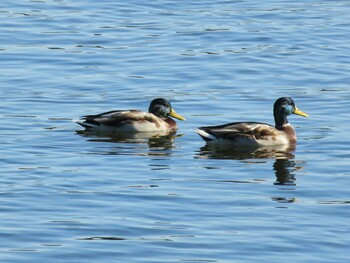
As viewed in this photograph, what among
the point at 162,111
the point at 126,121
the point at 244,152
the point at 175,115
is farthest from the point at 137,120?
the point at 244,152

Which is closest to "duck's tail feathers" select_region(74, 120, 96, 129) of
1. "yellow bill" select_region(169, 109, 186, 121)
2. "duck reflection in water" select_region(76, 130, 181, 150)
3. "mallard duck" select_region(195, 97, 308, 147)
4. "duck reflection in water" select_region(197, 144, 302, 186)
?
"duck reflection in water" select_region(76, 130, 181, 150)

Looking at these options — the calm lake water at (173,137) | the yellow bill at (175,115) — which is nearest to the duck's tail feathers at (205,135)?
the calm lake water at (173,137)

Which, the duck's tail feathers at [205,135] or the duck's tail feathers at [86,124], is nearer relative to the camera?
the duck's tail feathers at [205,135]

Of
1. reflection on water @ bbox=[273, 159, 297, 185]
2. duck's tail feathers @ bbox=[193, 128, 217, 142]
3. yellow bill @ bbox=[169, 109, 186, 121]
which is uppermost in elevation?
yellow bill @ bbox=[169, 109, 186, 121]

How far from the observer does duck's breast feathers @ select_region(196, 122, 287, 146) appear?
77.1 feet

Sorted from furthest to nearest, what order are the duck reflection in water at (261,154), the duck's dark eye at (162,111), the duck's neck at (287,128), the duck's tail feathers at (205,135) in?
the duck's dark eye at (162,111)
the duck's neck at (287,128)
the duck's tail feathers at (205,135)
the duck reflection in water at (261,154)

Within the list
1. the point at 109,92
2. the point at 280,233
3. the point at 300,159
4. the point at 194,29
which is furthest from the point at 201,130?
the point at 194,29

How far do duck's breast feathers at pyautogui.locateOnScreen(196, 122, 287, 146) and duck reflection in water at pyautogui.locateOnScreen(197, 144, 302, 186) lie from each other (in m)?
0.12

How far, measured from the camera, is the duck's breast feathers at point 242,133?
77.1 ft

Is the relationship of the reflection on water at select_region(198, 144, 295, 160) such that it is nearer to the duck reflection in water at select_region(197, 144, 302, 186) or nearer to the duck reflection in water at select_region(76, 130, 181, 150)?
the duck reflection in water at select_region(197, 144, 302, 186)

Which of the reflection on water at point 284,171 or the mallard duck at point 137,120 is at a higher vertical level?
the mallard duck at point 137,120

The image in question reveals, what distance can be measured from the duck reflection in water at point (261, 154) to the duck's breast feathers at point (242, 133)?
0.41 feet

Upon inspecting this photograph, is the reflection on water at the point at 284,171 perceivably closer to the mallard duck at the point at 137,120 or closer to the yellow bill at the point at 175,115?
the mallard duck at the point at 137,120

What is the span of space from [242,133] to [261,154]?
649mm
